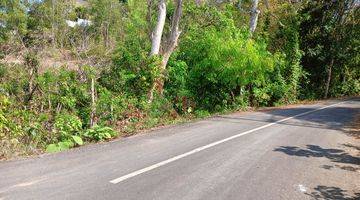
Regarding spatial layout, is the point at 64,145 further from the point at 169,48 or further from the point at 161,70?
the point at 169,48

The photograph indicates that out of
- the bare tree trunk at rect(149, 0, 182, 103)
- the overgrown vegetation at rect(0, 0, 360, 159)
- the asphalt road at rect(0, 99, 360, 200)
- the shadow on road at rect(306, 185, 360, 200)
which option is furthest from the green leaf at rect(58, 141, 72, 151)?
the bare tree trunk at rect(149, 0, 182, 103)

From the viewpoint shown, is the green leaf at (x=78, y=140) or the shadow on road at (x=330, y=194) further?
the green leaf at (x=78, y=140)

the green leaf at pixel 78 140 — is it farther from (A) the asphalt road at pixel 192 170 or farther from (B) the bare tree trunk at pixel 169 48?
(B) the bare tree trunk at pixel 169 48

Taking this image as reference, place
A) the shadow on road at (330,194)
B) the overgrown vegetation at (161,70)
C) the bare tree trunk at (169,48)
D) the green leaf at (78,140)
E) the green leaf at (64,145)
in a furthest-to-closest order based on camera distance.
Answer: the bare tree trunk at (169,48), the overgrown vegetation at (161,70), the green leaf at (78,140), the green leaf at (64,145), the shadow on road at (330,194)

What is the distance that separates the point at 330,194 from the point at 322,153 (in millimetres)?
3543

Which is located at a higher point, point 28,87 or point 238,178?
point 28,87

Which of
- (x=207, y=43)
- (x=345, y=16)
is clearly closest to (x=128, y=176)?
(x=207, y=43)

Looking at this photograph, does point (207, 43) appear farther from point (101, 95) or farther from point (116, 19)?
point (116, 19)

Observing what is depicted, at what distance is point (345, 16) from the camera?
37.6 meters

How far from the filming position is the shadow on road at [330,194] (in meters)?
6.84

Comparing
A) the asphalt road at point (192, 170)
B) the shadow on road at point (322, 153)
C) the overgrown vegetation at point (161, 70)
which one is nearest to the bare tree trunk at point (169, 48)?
the overgrown vegetation at point (161, 70)

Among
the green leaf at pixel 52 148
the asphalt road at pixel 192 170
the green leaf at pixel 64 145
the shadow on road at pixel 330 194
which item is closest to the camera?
the asphalt road at pixel 192 170

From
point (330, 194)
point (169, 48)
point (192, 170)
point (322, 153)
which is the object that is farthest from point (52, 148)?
point (169, 48)

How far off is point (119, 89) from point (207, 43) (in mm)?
5580
